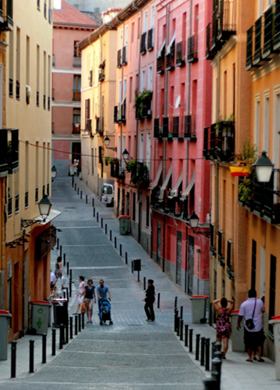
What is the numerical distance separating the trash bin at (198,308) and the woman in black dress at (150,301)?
63.6 inches

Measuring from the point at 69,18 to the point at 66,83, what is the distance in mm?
6742

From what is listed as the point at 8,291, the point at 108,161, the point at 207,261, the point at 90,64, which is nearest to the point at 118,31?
the point at 108,161

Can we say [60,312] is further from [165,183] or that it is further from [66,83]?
[66,83]

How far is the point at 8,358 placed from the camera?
17.9 m

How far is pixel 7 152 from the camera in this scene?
1947 cm

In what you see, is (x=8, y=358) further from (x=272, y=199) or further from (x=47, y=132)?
(x=47, y=132)

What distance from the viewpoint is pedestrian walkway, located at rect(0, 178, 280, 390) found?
13898 millimetres

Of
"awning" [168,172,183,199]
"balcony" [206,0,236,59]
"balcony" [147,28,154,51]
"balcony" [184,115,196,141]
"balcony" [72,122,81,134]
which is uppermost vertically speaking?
"balcony" [147,28,154,51]

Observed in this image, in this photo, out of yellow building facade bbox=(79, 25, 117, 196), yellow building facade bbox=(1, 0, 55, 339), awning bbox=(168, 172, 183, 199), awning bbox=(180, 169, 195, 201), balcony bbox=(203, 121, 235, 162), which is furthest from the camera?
yellow building facade bbox=(79, 25, 117, 196)

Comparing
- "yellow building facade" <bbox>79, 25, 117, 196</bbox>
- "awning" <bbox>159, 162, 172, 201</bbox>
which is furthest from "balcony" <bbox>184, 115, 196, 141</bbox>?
"yellow building facade" <bbox>79, 25, 117, 196</bbox>

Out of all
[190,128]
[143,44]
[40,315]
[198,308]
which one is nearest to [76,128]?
[143,44]

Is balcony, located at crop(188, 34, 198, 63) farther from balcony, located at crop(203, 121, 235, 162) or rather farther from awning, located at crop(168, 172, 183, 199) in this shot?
balcony, located at crop(203, 121, 235, 162)

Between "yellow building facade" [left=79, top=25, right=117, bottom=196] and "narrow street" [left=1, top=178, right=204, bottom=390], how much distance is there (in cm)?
1171

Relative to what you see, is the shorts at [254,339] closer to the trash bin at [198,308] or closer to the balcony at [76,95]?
the trash bin at [198,308]
